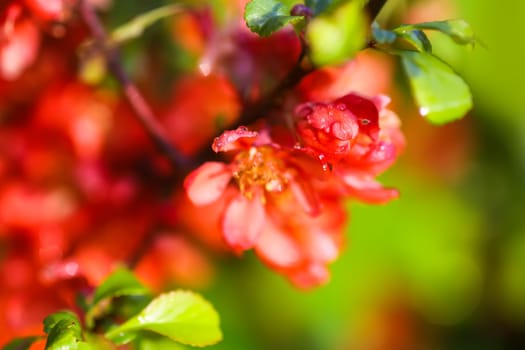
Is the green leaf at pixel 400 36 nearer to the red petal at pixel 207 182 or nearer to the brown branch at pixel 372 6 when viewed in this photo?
the brown branch at pixel 372 6

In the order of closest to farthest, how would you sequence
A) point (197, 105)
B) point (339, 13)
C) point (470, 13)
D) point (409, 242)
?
point (339, 13) → point (197, 105) → point (470, 13) → point (409, 242)

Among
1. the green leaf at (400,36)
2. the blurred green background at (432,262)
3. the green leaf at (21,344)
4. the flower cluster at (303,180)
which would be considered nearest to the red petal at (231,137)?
the flower cluster at (303,180)

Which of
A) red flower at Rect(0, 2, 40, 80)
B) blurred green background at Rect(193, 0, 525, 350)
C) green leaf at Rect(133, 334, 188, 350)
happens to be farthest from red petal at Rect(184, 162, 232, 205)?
blurred green background at Rect(193, 0, 525, 350)

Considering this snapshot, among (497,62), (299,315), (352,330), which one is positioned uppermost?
(497,62)

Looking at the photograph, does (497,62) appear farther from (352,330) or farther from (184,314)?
(184,314)

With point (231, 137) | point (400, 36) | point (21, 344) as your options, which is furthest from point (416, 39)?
point (21, 344)

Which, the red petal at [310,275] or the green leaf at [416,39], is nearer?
the green leaf at [416,39]

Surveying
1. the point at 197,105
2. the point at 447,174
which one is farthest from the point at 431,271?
the point at 197,105
